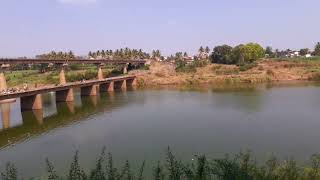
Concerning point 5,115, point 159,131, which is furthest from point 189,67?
point 159,131

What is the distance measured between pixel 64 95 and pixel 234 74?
5859 cm

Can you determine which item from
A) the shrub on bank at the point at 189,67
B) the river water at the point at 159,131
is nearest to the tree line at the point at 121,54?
the shrub on bank at the point at 189,67

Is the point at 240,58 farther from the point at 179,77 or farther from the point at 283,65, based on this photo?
the point at 179,77

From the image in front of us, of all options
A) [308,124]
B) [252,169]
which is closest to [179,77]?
[308,124]

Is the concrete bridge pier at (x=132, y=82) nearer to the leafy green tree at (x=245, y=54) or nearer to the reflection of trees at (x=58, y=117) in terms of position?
the reflection of trees at (x=58, y=117)

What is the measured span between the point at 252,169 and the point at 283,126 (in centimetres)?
2816

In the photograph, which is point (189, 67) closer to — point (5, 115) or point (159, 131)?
point (5, 115)

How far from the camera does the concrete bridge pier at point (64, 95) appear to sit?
252ft

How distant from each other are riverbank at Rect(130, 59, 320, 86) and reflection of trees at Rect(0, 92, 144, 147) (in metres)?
38.5

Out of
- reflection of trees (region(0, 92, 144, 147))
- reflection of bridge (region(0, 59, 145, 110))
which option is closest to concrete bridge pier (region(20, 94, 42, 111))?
reflection of bridge (region(0, 59, 145, 110))

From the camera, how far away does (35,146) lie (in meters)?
38.5

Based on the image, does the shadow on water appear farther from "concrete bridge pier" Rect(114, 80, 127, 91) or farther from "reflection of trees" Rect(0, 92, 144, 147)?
"concrete bridge pier" Rect(114, 80, 127, 91)

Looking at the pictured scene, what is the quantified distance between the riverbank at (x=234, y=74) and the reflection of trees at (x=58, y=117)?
126 ft

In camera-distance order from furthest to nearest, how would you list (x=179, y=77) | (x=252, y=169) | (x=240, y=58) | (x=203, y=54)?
(x=203, y=54) → (x=240, y=58) → (x=179, y=77) → (x=252, y=169)
